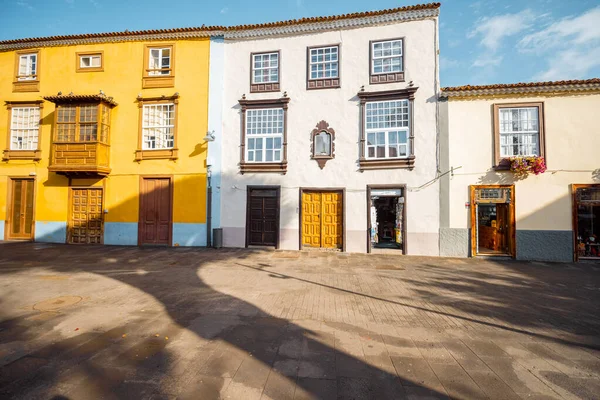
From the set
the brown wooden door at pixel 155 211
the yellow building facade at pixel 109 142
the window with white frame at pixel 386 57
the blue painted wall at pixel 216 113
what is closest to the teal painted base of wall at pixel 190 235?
the yellow building facade at pixel 109 142

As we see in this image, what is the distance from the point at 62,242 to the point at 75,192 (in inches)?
102

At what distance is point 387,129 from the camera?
12391mm

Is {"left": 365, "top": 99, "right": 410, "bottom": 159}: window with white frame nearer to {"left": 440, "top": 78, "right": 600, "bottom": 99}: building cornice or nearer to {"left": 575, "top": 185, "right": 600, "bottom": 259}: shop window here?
{"left": 440, "top": 78, "right": 600, "bottom": 99}: building cornice

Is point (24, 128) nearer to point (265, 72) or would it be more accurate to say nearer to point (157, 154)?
point (157, 154)

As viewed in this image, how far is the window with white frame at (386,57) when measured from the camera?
1244 cm

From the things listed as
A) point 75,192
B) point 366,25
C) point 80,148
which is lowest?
point 75,192

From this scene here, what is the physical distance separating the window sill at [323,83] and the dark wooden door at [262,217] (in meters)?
5.18

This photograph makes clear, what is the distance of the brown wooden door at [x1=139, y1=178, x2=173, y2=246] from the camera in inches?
528

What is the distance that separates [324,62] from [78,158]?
1266 centimetres

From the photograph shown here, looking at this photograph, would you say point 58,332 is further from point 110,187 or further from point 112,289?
point 110,187

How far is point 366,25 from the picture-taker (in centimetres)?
1266

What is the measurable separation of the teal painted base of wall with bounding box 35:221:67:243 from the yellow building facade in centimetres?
5

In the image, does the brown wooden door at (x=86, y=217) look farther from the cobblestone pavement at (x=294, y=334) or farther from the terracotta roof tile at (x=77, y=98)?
the cobblestone pavement at (x=294, y=334)

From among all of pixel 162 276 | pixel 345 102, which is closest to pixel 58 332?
pixel 162 276
